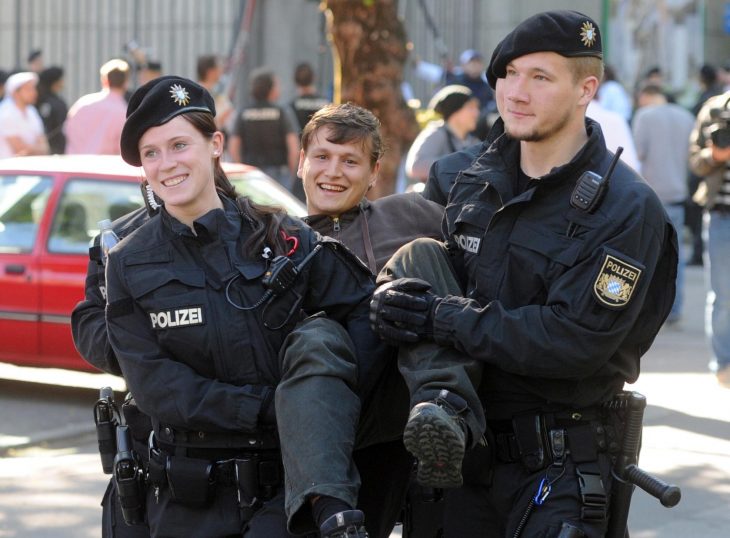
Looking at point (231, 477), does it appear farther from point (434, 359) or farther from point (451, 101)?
point (451, 101)

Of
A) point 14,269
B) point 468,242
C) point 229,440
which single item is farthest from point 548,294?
point 14,269

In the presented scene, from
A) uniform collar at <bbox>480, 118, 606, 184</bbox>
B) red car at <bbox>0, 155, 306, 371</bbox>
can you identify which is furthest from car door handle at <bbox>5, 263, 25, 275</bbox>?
uniform collar at <bbox>480, 118, 606, 184</bbox>

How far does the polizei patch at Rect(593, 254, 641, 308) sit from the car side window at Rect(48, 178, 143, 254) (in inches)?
205

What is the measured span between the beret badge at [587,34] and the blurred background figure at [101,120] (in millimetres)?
8184

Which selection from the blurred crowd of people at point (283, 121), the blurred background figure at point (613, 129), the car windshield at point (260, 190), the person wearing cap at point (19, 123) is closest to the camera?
the car windshield at point (260, 190)

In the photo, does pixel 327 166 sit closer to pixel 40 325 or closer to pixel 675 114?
pixel 40 325

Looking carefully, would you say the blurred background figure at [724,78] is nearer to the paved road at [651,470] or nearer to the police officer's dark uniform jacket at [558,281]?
the paved road at [651,470]

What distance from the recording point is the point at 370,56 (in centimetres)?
1110

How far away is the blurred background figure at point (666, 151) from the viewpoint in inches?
457

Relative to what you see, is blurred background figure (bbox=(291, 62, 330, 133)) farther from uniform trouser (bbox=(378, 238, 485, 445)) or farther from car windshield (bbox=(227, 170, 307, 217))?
uniform trouser (bbox=(378, 238, 485, 445))

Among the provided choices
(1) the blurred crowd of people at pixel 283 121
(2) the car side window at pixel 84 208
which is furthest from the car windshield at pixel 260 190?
(1) the blurred crowd of people at pixel 283 121

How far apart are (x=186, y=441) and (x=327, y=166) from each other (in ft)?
3.75

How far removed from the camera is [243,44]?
17.1 meters

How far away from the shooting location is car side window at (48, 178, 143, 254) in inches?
325
